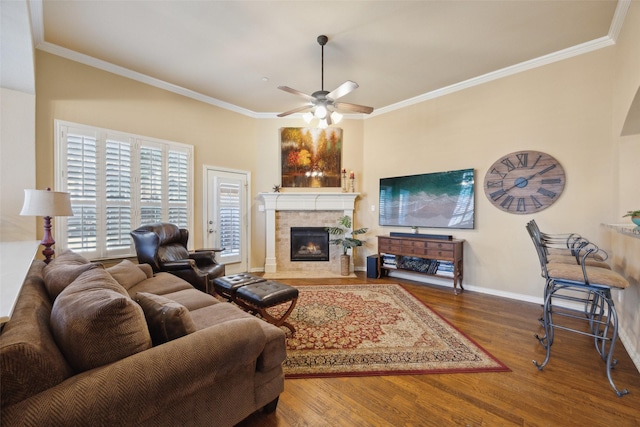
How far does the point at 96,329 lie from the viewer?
0.98 m

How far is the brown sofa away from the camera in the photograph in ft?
2.68

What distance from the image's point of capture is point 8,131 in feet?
8.79

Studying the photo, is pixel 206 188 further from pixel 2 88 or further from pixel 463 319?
pixel 463 319

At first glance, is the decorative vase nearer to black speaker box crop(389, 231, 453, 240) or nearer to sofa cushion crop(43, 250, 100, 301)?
black speaker box crop(389, 231, 453, 240)

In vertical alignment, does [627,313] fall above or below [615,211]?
below

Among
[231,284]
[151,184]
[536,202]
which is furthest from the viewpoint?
[151,184]

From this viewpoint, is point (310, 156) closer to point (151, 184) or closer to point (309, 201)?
point (309, 201)

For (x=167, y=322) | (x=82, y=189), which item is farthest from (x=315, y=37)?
(x=82, y=189)

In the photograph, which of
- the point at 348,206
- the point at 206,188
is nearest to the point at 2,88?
the point at 206,188

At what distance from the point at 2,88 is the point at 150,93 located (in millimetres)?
1497

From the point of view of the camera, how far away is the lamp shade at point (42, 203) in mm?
2355

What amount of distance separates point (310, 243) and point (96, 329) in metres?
4.30

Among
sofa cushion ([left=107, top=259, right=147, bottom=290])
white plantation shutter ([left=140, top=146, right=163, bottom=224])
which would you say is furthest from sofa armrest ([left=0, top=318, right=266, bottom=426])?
white plantation shutter ([left=140, top=146, right=163, bottom=224])

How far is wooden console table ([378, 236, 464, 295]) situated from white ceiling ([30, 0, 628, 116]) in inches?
100
